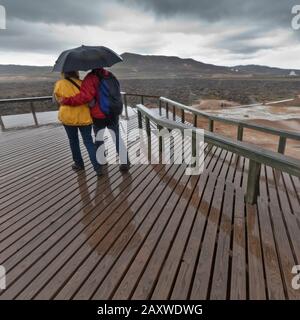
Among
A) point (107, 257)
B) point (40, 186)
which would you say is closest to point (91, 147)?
point (40, 186)

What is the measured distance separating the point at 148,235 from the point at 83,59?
83.6 inches

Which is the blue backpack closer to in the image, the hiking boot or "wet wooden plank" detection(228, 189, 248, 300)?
the hiking boot

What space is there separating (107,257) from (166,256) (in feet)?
1.73

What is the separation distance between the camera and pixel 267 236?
233 cm

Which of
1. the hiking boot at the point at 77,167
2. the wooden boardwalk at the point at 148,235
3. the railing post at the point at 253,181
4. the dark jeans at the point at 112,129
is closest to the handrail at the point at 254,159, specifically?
the railing post at the point at 253,181

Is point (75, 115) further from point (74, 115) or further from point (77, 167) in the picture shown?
point (77, 167)

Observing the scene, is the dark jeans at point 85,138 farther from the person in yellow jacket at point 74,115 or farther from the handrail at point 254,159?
the handrail at point 254,159

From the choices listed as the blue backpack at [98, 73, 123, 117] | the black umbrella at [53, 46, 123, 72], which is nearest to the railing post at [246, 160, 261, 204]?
the blue backpack at [98, 73, 123, 117]

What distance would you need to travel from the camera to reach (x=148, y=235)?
2.41m

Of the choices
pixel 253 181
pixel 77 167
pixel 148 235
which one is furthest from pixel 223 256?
pixel 77 167

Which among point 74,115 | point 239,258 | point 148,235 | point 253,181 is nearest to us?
point 239,258

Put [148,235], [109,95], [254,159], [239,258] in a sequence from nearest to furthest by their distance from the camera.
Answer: [239,258]
[148,235]
[254,159]
[109,95]

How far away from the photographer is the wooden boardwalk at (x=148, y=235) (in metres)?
1.87

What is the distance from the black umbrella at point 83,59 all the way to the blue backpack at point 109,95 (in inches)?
7.1
